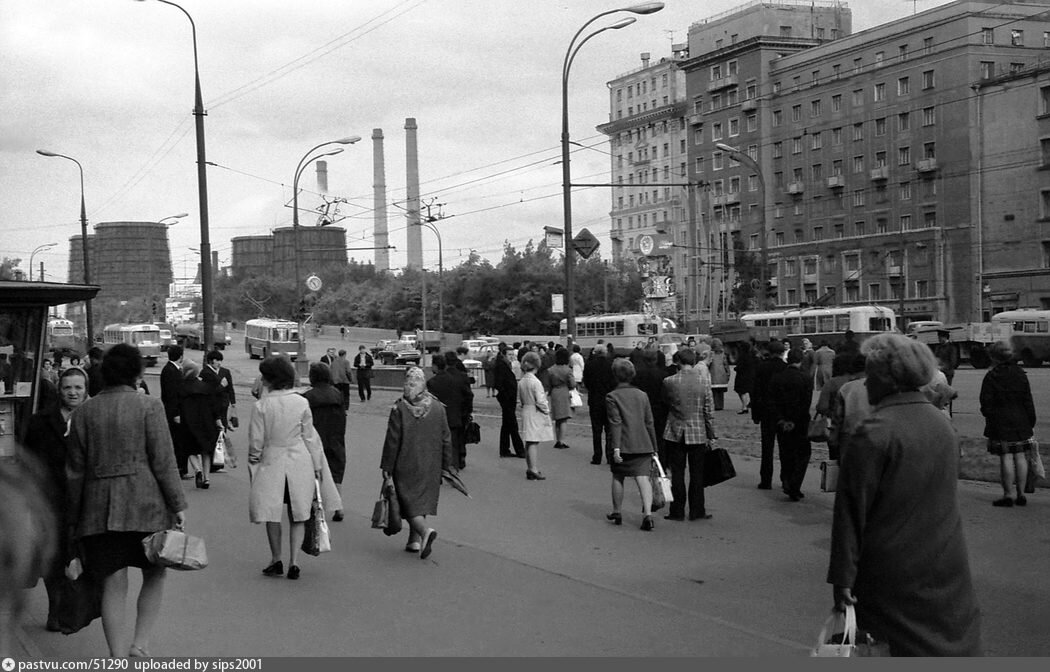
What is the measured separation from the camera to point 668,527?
11.3 meters

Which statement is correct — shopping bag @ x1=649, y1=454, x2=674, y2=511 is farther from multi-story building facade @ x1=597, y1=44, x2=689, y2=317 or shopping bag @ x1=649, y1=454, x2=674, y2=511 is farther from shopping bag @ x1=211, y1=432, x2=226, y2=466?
multi-story building facade @ x1=597, y1=44, x2=689, y2=317

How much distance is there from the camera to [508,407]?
711 inches

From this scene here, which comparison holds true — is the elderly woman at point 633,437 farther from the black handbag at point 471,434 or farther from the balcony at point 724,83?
the balcony at point 724,83

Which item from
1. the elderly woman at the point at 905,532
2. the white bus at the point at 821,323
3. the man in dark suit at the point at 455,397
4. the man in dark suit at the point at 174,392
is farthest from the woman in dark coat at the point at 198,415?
the white bus at the point at 821,323

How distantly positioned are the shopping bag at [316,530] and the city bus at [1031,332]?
149 feet

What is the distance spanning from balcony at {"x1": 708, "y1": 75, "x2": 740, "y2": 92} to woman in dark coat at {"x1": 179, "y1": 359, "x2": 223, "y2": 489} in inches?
2972

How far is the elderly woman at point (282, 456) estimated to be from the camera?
859 cm

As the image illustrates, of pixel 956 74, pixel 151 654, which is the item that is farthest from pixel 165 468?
pixel 956 74

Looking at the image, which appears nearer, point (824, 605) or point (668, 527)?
point (824, 605)

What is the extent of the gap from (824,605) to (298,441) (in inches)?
155

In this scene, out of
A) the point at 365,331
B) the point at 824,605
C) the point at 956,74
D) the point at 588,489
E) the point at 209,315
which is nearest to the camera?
the point at 824,605

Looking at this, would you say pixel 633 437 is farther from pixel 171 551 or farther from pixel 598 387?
pixel 598 387

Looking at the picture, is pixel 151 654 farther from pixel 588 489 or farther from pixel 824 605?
pixel 588 489

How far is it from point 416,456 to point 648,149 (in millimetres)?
116570
